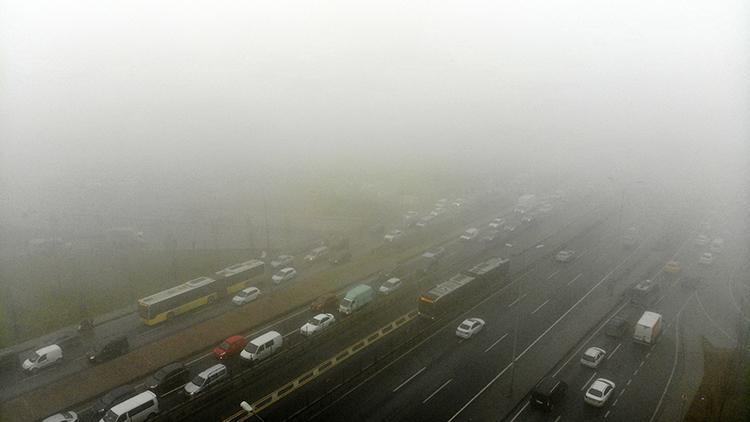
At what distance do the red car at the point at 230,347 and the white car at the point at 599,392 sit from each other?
56.1 ft

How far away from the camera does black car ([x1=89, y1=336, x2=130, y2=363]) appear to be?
23859 mm

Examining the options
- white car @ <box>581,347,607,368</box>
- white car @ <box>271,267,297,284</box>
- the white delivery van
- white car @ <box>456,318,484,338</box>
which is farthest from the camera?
white car @ <box>271,267,297,284</box>

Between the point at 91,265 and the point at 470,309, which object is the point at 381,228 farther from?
the point at 91,265

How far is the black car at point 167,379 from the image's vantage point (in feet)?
69.7

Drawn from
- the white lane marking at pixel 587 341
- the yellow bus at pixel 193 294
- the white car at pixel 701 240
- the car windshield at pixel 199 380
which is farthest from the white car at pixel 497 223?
the car windshield at pixel 199 380

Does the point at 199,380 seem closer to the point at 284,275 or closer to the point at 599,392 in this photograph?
the point at 284,275

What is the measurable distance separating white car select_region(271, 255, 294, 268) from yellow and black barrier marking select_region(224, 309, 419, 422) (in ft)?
45.0

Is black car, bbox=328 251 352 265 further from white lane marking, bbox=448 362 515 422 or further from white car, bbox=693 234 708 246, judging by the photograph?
white car, bbox=693 234 708 246

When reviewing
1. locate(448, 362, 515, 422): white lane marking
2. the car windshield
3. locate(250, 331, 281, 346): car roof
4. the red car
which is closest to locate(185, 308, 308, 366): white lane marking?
the red car

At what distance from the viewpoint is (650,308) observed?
30344 mm

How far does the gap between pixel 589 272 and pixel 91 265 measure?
40.5 m

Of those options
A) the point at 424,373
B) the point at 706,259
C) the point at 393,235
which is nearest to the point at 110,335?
the point at 424,373

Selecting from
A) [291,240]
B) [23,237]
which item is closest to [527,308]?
[291,240]

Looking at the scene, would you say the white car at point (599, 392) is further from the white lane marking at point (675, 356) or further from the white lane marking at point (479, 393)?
the white lane marking at point (479, 393)
